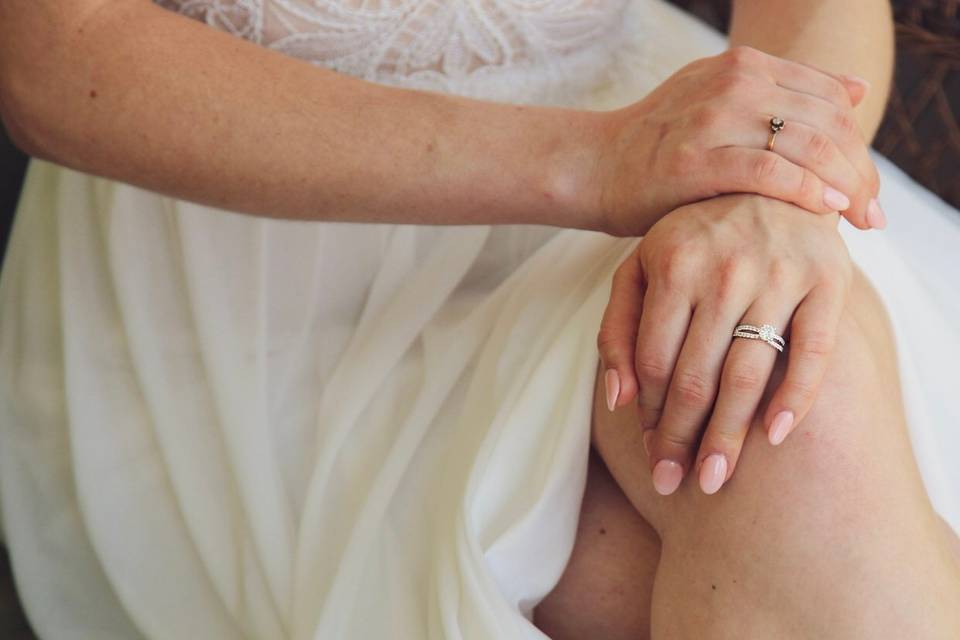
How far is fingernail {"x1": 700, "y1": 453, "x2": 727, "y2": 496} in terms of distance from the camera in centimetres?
66

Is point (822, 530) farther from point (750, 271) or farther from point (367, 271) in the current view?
Answer: point (367, 271)

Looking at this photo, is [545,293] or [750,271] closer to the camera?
[750,271]

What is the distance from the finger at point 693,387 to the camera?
2.26 feet

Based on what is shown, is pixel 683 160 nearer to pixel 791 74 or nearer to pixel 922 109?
pixel 791 74

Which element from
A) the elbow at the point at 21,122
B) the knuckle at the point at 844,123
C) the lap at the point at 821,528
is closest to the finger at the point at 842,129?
the knuckle at the point at 844,123

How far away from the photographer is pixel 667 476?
0.70 m

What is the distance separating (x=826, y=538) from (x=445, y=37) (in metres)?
0.58

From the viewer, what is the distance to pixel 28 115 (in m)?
0.80

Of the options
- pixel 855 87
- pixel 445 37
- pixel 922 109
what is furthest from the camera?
pixel 922 109

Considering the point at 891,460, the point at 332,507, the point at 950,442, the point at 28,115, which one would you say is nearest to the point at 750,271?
the point at 891,460

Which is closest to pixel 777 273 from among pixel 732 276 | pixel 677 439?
pixel 732 276

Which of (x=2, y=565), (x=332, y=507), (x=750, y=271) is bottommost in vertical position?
(x=2, y=565)

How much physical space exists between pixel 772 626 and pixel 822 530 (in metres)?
0.07

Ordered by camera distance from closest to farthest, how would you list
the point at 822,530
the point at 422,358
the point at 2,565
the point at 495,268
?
the point at 822,530 → the point at 422,358 → the point at 495,268 → the point at 2,565
